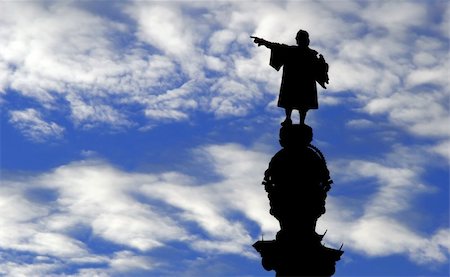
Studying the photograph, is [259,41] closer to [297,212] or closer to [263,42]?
[263,42]

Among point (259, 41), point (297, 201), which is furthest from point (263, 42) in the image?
point (297, 201)

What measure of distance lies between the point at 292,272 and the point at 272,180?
209cm

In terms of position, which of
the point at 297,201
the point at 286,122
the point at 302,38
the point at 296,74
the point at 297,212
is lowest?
the point at 297,212

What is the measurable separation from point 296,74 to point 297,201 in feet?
10.4

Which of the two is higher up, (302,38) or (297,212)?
(302,38)

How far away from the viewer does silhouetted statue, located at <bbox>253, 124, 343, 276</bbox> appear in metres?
23.2

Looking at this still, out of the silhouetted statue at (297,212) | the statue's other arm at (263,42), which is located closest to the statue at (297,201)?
the silhouetted statue at (297,212)

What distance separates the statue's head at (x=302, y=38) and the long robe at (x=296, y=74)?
0.45 feet

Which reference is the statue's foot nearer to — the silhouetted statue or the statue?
the statue

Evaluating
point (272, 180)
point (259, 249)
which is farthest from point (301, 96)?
point (259, 249)

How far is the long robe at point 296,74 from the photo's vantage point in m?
24.7

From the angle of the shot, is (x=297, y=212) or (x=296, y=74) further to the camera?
(x=296, y=74)

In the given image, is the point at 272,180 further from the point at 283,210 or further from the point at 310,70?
the point at 310,70

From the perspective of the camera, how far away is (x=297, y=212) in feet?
76.9
